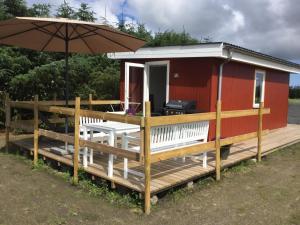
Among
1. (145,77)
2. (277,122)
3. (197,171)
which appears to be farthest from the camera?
(277,122)

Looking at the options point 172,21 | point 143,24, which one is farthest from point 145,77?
point 172,21

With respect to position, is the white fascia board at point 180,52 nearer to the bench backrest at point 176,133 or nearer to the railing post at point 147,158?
the bench backrest at point 176,133

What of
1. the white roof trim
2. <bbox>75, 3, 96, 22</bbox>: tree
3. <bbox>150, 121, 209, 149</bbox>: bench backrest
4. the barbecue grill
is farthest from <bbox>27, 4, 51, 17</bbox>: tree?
<bbox>150, 121, 209, 149</bbox>: bench backrest

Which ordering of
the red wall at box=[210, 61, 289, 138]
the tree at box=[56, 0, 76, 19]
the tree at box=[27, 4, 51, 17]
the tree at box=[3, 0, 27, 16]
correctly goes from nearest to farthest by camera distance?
the red wall at box=[210, 61, 289, 138] → the tree at box=[3, 0, 27, 16] → the tree at box=[27, 4, 51, 17] → the tree at box=[56, 0, 76, 19]

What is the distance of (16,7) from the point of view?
37.2 ft

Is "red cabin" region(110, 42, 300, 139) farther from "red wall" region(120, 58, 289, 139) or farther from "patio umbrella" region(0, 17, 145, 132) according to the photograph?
"patio umbrella" region(0, 17, 145, 132)

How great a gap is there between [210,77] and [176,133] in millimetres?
3355

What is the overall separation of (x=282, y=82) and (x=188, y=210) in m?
9.29

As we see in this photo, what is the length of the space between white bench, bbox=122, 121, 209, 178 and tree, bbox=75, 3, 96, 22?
9.45m

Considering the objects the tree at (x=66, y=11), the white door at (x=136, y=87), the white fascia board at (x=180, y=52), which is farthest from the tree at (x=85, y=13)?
the white door at (x=136, y=87)

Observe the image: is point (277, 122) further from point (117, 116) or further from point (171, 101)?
point (117, 116)

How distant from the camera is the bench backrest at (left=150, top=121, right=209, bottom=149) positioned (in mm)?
4734

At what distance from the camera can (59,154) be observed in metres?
6.43

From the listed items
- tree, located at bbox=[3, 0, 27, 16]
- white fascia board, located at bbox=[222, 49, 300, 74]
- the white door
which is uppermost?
tree, located at bbox=[3, 0, 27, 16]
